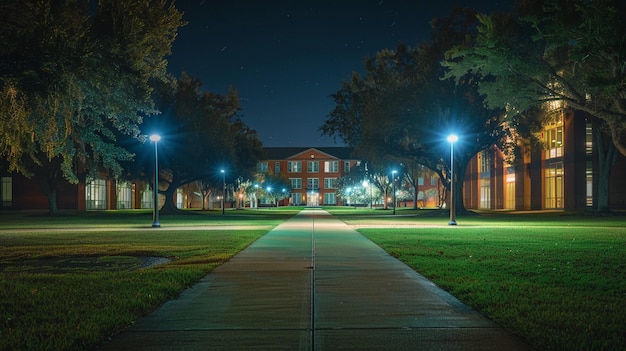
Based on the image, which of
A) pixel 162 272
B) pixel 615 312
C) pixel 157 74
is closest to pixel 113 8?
pixel 157 74

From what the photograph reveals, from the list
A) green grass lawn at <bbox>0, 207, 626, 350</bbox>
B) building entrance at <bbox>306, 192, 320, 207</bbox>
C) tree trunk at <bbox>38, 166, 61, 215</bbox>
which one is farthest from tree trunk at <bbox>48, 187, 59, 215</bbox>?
building entrance at <bbox>306, 192, 320, 207</bbox>

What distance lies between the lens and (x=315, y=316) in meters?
6.91

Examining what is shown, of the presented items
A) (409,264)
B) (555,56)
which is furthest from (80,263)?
(555,56)

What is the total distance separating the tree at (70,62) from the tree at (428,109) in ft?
79.3

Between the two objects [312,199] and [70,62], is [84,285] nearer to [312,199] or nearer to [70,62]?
[70,62]

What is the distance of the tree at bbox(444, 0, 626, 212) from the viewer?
66.4ft

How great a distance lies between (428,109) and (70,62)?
29567mm

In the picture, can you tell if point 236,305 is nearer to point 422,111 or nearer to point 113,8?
point 113,8

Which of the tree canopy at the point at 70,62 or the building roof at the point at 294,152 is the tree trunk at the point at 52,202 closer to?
the tree canopy at the point at 70,62

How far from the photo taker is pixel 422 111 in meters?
42.7

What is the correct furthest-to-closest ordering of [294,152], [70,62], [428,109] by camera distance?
[294,152] < [428,109] < [70,62]

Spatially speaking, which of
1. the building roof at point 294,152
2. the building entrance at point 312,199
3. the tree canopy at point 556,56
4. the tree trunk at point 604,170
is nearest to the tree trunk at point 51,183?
the tree canopy at point 556,56

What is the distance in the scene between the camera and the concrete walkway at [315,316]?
5719mm

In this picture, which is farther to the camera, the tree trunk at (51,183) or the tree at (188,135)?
the tree trunk at (51,183)
